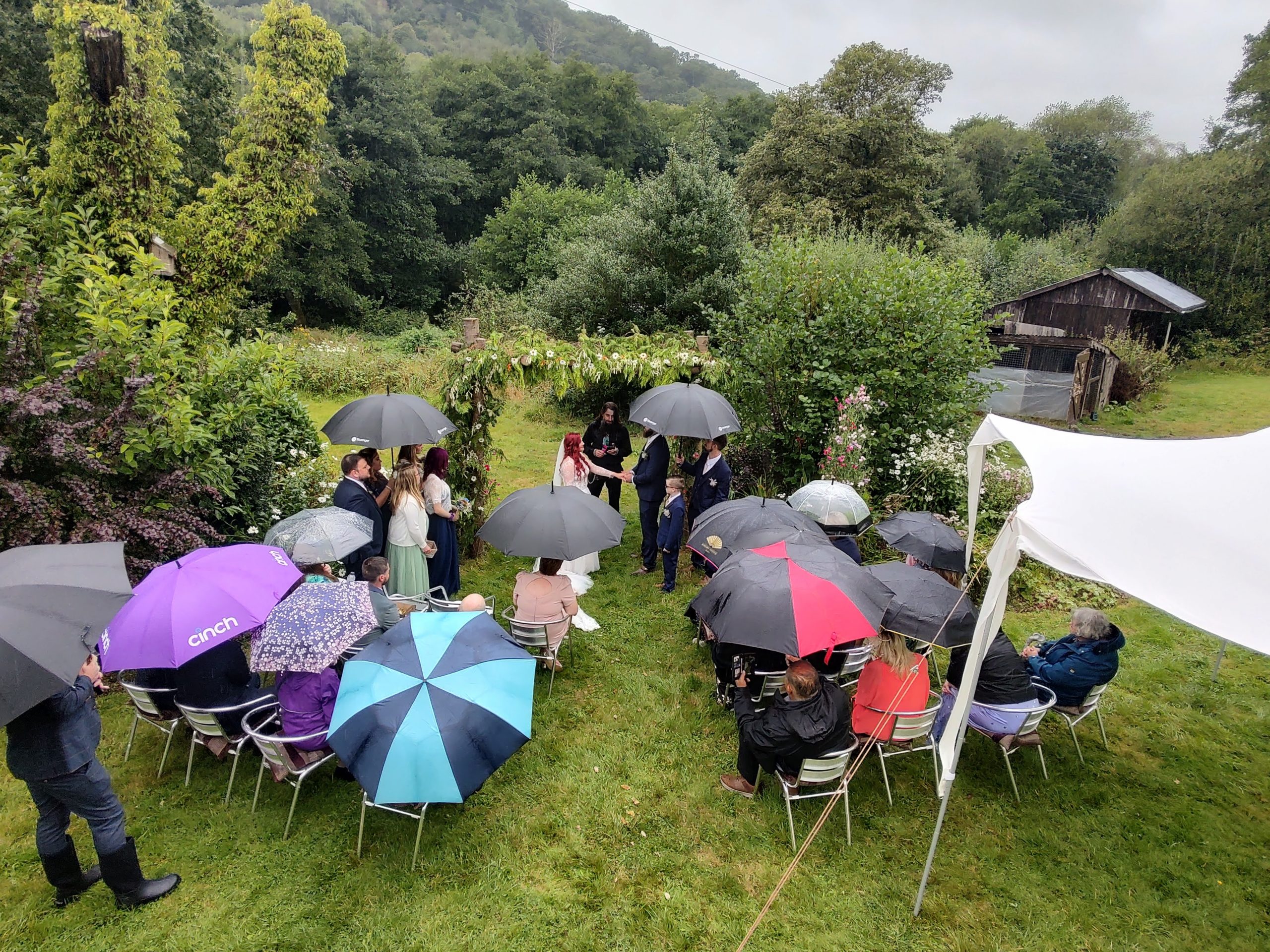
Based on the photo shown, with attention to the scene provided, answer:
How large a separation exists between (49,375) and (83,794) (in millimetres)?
3703

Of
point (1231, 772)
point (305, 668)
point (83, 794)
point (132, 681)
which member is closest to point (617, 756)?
point (305, 668)

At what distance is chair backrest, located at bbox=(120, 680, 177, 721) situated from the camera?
4508mm

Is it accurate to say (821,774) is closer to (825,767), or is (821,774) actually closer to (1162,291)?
(825,767)

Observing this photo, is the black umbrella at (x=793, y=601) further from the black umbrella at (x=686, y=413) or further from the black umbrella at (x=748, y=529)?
the black umbrella at (x=686, y=413)

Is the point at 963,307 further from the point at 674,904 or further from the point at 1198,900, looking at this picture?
the point at 674,904

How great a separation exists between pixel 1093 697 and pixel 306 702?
18.8 feet

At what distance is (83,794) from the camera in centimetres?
359

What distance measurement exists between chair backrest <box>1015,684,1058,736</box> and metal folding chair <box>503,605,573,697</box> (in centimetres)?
366

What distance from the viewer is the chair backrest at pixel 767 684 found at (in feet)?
17.0

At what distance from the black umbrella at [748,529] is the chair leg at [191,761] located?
4084 mm

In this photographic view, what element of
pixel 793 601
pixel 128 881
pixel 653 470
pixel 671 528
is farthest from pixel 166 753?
pixel 653 470

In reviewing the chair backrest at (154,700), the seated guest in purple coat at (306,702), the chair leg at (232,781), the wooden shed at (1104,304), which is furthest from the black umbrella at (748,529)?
the wooden shed at (1104,304)

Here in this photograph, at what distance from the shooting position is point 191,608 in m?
4.18

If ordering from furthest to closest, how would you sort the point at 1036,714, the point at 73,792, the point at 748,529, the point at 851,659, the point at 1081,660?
the point at 748,529 < the point at 851,659 < the point at 1081,660 < the point at 1036,714 < the point at 73,792
